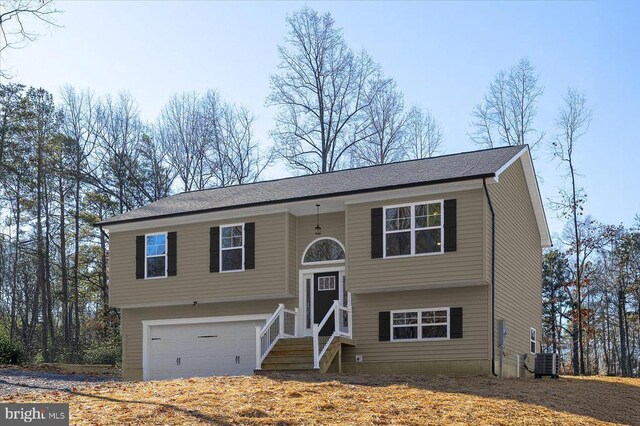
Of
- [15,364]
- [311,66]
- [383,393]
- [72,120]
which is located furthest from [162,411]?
[72,120]

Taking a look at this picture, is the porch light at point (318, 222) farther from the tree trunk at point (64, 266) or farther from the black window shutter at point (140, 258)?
the tree trunk at point (64, 266)

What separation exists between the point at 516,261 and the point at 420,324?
4010 millimetres

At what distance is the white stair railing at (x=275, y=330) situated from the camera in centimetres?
1992

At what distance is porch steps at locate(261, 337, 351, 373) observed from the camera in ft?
63.3

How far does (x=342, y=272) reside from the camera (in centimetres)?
2203

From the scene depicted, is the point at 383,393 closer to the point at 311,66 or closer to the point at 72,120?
the point at 311,66

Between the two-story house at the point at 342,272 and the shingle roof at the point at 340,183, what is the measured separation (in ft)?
0.28

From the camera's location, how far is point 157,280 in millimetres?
23641

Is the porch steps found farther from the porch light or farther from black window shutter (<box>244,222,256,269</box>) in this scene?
the porch light

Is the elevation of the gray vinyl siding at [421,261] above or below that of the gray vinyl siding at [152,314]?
above

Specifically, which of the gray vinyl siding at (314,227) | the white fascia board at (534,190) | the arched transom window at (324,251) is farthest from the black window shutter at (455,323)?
the white fascia board at (534,190)

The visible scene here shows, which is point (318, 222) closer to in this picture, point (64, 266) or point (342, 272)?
point (342, 272)

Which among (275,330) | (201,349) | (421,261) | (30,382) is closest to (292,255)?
(275,330)

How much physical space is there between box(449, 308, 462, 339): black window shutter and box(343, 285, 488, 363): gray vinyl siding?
0.10 metres
